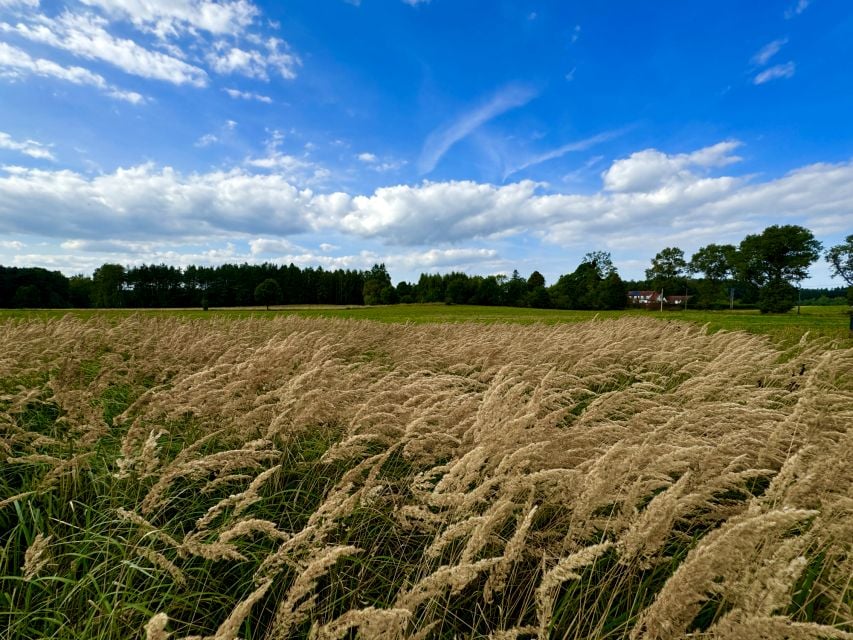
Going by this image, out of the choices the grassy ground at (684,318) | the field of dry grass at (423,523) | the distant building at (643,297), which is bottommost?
the field of dry grass at (423,523)

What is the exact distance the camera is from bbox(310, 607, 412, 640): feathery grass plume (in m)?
1.41

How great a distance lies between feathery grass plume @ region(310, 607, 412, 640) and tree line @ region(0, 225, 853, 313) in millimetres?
72808

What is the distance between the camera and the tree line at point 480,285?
62.5m

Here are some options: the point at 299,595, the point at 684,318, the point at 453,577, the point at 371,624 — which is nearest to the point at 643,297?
the point at 684,318

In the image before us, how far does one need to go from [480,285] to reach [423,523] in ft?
308

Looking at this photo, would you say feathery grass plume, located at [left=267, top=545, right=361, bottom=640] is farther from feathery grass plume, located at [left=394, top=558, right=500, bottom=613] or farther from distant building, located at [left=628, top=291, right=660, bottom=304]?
distant building, located at [left=628, top=291, right=660, bottom=304]

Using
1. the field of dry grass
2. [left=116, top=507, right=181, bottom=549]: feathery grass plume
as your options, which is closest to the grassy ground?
the field of dry grass

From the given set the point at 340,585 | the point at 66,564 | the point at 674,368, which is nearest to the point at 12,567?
the point at 66,564

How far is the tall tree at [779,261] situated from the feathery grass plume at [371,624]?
76084 mm

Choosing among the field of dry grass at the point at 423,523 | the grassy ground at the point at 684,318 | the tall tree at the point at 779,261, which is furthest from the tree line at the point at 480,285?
the field of dry grass at the point at 423,523

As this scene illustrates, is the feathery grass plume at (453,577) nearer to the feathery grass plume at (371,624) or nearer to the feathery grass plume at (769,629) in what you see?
the feathery grass plume at (371,624)

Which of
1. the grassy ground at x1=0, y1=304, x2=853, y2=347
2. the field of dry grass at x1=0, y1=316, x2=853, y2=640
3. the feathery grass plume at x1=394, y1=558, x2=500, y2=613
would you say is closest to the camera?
the feathery grass plume at x1=394, y1=558, x2=500, y2=613

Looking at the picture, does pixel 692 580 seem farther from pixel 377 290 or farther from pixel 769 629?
pixel 377 290

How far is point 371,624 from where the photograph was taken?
1.46 meters
